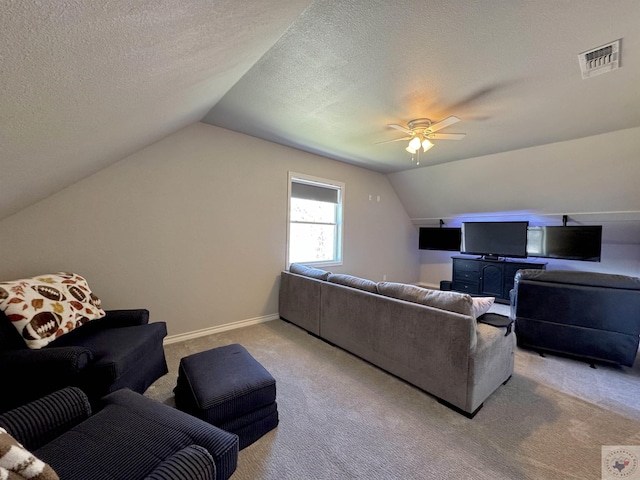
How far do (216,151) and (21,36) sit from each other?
8.74ft

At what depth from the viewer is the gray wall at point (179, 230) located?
7.79 feet

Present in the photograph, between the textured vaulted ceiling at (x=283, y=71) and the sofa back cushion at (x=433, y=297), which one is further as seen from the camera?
the sofa back cushion at (x=433, y=297)

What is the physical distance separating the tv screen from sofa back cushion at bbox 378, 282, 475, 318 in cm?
386

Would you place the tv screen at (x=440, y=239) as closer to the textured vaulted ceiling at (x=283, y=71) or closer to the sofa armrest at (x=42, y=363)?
the textured vaulted ceiling at (x=283, y=71)

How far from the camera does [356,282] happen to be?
2.74 m

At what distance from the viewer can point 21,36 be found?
681mm

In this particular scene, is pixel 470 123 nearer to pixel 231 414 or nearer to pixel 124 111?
pixel 124 111

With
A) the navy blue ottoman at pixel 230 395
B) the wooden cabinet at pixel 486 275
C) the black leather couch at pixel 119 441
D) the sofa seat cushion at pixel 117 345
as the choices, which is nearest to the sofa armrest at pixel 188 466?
the black leather couch at pixel 119 441

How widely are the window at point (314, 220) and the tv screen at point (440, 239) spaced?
2465 mm

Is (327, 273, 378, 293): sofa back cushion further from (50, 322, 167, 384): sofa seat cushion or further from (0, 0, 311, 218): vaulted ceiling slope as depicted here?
(0, 0, 311, 218): vaulted ceiling slope

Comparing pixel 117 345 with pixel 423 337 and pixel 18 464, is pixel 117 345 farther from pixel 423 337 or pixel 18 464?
pixel 423 337

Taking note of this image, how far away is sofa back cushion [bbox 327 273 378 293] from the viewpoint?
2.59 m

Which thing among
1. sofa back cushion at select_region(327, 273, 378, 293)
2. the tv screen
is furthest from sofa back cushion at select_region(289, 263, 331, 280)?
the tv screen

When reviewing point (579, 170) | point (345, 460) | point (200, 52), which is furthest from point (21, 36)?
point (579, 170)
